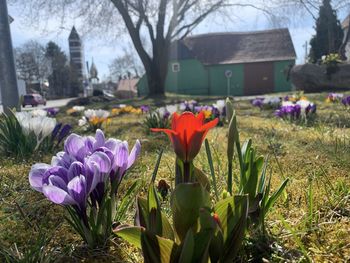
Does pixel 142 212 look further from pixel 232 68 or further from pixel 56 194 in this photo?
pixel 232 68

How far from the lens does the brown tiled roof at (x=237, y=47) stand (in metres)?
32.0

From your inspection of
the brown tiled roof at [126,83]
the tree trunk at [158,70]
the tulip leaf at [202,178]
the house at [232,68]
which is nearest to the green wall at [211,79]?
the house at [232,68]

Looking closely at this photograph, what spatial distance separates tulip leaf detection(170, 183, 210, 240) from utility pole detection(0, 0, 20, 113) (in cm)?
310

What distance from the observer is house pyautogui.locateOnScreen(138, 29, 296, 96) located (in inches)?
1246

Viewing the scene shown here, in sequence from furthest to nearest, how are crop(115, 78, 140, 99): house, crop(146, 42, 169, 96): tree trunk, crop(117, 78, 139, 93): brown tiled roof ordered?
crop(117, 78, 139, 93): brown tiled roof
crop(115, 78, 140, 99): house
crop(146, 42, 169, 96): tree trunk

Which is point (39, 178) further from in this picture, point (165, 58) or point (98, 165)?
point (165, 58)

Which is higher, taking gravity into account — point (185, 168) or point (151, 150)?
point (185, 168)

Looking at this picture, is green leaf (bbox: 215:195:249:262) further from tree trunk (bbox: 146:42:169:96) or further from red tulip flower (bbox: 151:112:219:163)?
tree trunk (bbox: 146:42:169:96)

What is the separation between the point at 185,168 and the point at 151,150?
203 centimetres

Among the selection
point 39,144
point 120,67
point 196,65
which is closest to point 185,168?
point 39,144

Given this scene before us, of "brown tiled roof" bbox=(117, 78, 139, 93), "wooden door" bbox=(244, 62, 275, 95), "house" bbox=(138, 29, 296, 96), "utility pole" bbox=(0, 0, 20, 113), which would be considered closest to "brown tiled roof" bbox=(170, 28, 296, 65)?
"house" bbox=(138, 29, 296, 96)

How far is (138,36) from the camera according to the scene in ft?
60.4

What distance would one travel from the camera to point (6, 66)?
12.2 feet

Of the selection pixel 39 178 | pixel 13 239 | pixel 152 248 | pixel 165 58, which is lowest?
pixel 13 239
